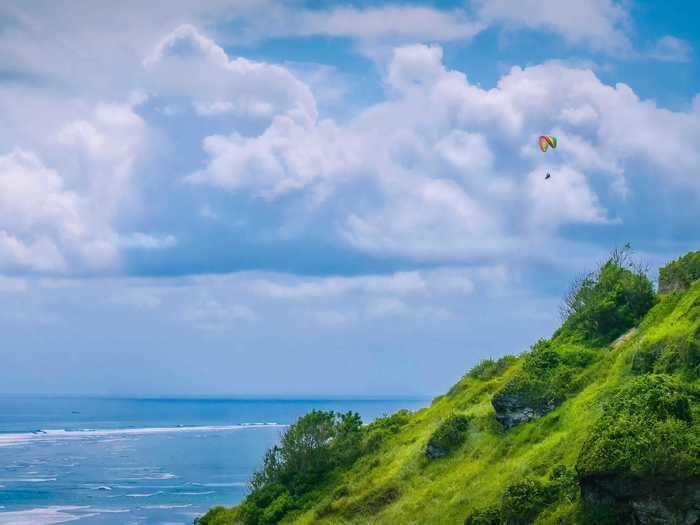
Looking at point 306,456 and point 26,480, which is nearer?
point 306,456

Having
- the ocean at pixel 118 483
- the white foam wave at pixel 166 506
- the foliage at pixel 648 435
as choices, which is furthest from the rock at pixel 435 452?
the white foam wave at pixel 166 506

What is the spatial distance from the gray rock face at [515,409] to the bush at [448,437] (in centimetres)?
372

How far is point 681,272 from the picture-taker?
6291cm

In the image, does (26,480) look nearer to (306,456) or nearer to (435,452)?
(306,456)

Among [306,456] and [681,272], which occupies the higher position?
[681,272]

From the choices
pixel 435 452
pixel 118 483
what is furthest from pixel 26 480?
pixel 435 452

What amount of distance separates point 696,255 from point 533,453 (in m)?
23.9

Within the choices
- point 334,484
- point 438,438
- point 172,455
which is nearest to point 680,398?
point 438,438

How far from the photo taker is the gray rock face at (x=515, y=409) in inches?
2124

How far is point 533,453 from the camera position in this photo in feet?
154

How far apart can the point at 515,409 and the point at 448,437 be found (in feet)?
20.2

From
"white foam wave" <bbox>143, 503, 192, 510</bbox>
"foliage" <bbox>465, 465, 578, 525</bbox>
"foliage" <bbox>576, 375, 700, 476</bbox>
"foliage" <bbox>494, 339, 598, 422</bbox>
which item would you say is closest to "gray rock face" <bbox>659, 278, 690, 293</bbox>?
"foliage" <bbox>494, 339, 598, 422</bbox>

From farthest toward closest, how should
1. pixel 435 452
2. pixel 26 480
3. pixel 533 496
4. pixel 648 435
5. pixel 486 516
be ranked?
pixel 26 480 → pixel 435 452 → pixel 486 516 → pixel 533 496 → pixel 648 435

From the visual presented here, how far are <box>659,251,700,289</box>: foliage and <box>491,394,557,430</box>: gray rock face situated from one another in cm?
1640
